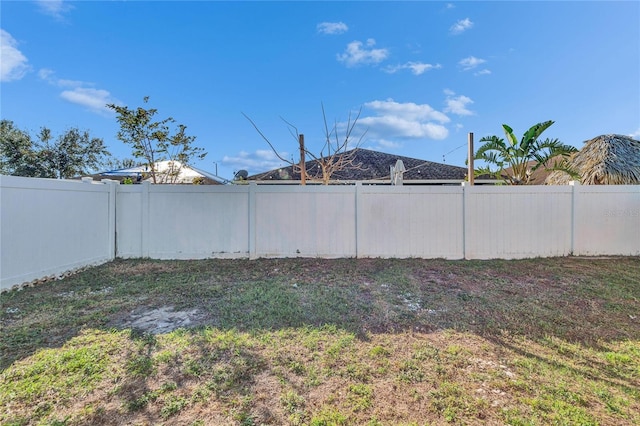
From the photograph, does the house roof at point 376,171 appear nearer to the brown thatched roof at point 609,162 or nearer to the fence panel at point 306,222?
the brown thatched roof at point 609,162

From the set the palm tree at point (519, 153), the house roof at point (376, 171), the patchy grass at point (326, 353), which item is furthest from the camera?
the house roof at point (376, 171)

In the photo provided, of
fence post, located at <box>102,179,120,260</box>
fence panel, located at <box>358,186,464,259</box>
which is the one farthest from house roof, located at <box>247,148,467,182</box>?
fence post, located at <box>102,179,120,260</box>

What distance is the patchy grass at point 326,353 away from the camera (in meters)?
1.82

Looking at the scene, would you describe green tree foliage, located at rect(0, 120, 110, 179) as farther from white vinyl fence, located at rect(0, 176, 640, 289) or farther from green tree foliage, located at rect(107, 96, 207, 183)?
white vinyl fence, located at rect(0, 176, 640, 289)

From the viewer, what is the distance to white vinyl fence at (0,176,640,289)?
19.4ft

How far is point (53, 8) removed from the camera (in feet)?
21.1

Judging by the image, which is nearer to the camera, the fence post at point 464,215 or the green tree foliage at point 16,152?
the fence post at point 464,215

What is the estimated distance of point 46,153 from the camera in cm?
1319

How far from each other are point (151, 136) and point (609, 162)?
12018mm

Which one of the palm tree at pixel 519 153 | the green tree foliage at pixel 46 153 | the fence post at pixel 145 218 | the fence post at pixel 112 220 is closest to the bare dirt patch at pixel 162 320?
the fence post at pixel 145 218

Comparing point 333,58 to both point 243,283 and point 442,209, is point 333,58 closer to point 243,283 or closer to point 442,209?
point 442,209

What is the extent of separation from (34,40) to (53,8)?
177 centimetres

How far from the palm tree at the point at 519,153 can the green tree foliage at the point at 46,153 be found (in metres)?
17.2

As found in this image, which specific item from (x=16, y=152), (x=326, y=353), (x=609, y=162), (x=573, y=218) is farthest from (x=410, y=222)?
(x=16, y=152)
